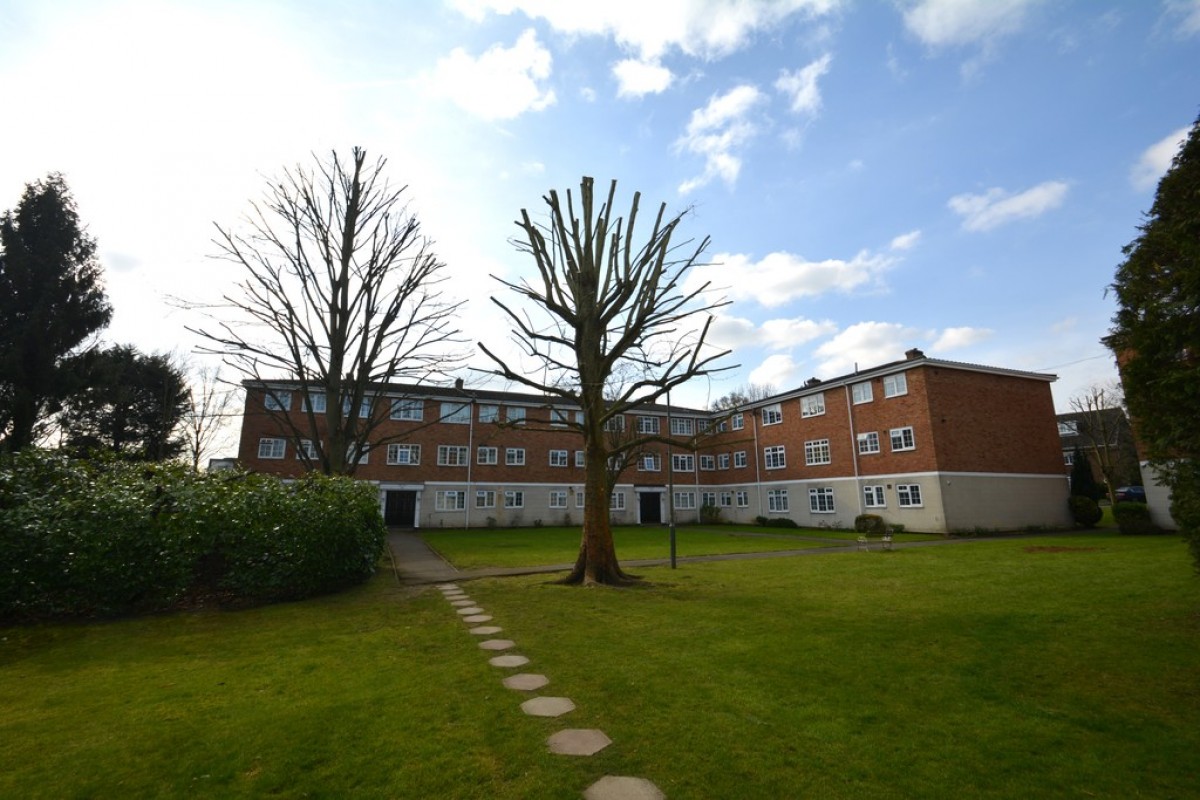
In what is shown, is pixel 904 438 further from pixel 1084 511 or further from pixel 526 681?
pixel 526 681

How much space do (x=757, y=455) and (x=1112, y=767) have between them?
37.1 metres

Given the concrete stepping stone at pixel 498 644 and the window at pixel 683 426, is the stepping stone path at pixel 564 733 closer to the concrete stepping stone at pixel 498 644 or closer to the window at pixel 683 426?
the concrete stepping stone at pixel 498 644

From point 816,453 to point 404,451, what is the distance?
27598 millimetres

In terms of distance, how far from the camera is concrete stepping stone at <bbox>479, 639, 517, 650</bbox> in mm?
6805

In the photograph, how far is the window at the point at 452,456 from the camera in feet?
123

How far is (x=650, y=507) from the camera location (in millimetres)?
44500

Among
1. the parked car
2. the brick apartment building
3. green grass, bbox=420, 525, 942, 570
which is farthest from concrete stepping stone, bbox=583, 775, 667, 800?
the parked car

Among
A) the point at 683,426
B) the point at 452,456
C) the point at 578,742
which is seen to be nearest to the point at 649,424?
the point at 683,426

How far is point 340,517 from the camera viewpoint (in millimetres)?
11219

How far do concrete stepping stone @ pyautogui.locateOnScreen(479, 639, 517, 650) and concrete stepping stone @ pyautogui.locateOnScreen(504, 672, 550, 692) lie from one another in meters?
1.17

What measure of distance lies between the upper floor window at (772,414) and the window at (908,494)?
9.89 metres

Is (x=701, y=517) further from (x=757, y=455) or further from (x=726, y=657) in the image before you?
(x=726, y=657)

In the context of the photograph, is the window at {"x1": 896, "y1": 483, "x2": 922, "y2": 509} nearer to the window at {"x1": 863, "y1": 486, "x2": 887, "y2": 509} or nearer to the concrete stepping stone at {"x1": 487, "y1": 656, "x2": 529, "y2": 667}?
the window at {"x1": 863, "y1": 486, "x2": 887, "y2": 509}

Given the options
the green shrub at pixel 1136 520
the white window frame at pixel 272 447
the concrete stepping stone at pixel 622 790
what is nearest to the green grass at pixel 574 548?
the green shrub at pixel 1136 520
